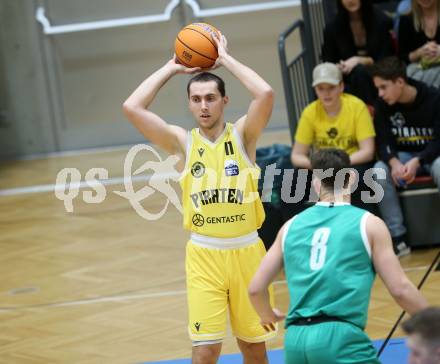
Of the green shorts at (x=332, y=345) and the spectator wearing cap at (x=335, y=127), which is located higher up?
the spectator wearing cap at (x=335, y=127)

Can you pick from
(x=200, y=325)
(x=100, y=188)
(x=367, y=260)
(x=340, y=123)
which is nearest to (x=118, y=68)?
(x=100, y=188)

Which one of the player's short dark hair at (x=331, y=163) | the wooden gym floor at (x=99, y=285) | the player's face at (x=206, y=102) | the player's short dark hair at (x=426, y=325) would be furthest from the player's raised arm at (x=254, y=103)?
the player's short dark hair at (x=426, y=325)

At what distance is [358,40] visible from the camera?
27.6 feet

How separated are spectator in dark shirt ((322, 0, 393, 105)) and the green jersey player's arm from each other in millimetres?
4833

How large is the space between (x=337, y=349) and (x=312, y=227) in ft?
1.50

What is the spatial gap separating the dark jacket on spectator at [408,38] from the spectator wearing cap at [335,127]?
1183 millimetres

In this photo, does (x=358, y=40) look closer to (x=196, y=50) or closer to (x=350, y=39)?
(x=350, y=39)

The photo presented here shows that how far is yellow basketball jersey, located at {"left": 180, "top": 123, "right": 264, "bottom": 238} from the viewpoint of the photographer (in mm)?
4547

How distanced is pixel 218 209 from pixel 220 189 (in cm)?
10

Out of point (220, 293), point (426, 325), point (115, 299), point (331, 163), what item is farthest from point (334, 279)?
point (115, 299)

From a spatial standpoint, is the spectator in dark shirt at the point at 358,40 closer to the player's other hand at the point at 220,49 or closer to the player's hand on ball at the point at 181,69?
the player's other hand at the point at 220,49

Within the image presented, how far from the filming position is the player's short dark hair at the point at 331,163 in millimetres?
3660

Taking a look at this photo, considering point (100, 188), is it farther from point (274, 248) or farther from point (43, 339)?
point (274, 248)

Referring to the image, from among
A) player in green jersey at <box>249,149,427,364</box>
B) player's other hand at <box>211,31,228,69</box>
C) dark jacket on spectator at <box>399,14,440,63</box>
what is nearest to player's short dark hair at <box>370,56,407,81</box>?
dark jacket on spectator at <box>399,14,440,63</box>
